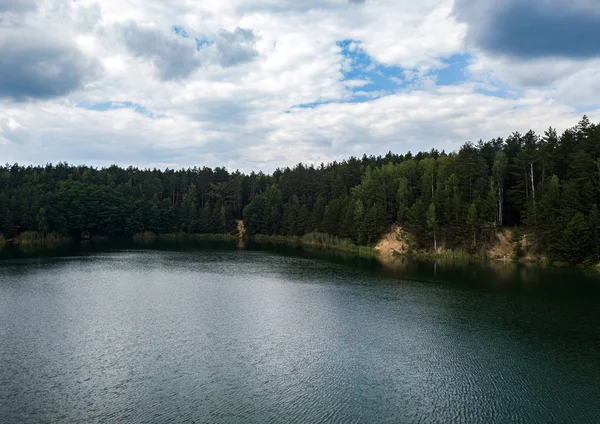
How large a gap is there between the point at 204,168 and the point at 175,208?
25.2 metres

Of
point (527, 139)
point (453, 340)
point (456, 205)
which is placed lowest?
point (453, 340)

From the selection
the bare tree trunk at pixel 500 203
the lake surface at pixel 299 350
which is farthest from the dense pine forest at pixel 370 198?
the lake surface at pixel 299 350

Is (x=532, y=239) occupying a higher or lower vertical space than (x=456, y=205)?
lower

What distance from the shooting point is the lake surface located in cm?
2236

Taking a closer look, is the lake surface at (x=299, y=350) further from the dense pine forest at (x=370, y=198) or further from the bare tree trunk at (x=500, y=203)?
the bare tree trunk at (x=500, y=203)

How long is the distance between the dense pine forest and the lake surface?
2026 cm

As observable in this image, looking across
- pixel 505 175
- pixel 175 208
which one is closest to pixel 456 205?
pixel 505 175

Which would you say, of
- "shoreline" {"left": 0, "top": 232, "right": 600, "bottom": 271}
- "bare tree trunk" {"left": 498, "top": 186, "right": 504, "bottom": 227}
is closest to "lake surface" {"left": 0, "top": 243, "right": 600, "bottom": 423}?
"shoreline" {"left": 0, "top": 232, "right": 600, "bottom": 271}

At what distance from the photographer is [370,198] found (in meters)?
112

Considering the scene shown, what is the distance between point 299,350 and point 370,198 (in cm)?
8409

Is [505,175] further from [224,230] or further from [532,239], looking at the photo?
[224,230]

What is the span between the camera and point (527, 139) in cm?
10144

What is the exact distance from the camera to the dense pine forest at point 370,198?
248 ft

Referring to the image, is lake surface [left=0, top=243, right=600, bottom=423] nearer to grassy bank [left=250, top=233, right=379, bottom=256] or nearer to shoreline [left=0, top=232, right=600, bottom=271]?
shoreline [left=0, top=232, right=600, bottom=271]
